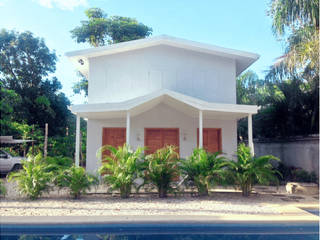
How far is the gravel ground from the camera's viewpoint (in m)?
6.06

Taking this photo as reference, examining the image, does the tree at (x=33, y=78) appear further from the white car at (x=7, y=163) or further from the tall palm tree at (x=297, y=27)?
the tall palm tree at (x=297, y=27)

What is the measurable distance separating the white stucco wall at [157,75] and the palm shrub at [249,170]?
13.2 feet

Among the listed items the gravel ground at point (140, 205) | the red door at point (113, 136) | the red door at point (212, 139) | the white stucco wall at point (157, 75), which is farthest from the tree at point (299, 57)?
Answer: the red door at point (113, 136)

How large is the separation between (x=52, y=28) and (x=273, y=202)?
13.7 meters

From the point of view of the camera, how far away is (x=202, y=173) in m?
7.60

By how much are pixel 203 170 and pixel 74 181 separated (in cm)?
358

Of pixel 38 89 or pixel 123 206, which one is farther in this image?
pixel 38 89

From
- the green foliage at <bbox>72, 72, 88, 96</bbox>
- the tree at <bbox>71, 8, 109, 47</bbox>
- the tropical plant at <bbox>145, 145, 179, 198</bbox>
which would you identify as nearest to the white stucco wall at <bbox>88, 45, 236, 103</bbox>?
the tropical plant at <bbox>145, 145, 179, 198</bbox>

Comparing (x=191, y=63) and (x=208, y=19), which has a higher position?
(x=208, y=19)

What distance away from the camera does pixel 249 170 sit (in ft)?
25.2

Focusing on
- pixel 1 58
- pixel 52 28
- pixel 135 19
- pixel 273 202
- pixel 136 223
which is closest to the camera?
pixel 136 223

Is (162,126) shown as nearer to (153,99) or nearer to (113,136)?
(113,136)

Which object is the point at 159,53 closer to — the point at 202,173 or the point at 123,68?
the point at 123,68

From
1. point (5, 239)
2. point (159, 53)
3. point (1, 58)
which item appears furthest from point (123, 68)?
point (1, 58)
